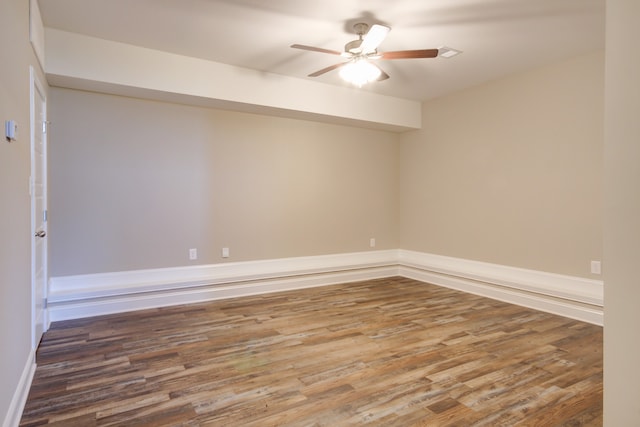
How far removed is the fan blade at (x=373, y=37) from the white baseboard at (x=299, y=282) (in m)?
2.93

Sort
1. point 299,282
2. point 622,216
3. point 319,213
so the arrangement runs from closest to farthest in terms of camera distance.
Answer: point 622,216 → point 299,282 → point 319,213

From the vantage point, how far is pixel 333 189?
18.1 ft

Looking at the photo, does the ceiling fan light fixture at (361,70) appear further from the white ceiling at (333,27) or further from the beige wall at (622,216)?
the beige wall at (622,216)

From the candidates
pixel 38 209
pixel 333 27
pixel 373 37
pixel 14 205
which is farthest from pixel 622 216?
pixel 38 209

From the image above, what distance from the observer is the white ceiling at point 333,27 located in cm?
291

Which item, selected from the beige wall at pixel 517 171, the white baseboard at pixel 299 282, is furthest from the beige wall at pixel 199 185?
the beige wall at pixel 517 171

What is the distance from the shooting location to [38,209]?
2947 mm

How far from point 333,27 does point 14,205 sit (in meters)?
2.70

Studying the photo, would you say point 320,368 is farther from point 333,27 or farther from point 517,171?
point 517,171

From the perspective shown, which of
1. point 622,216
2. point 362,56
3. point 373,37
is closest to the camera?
point 622,216

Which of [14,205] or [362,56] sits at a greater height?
[362,56]

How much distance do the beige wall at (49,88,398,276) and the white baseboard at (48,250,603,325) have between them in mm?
150

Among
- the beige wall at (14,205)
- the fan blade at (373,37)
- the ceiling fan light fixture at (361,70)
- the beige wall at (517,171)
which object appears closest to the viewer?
the beige wall at (14,205)

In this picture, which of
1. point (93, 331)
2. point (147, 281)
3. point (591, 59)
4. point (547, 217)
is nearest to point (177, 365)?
point (93, 331)
